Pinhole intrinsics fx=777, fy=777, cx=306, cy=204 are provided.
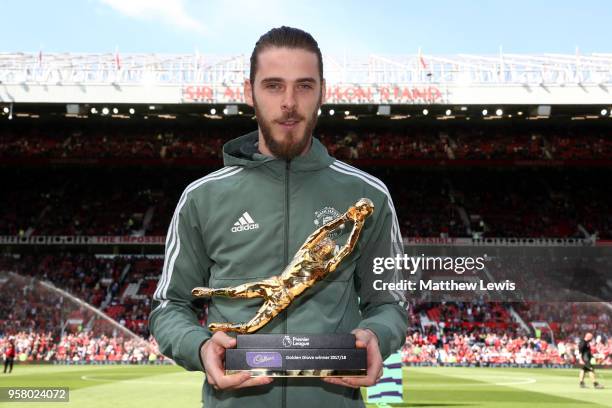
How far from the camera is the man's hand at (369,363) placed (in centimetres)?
239

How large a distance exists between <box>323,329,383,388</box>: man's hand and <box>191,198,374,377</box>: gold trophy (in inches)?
0.9

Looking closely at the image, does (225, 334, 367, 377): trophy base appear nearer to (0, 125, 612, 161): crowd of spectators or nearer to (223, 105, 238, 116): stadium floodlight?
(223, 105, 238, 116): stadium floodlight

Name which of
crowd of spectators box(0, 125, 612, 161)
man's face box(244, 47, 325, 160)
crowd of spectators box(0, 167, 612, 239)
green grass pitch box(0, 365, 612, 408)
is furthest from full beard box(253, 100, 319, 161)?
crowd of spectators box(0, 125, 612, 161)

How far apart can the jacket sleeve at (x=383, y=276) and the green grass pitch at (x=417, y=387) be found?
13181mm

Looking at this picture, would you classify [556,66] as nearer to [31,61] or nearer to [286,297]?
[31,61]

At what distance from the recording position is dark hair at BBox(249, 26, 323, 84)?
2.66 metres

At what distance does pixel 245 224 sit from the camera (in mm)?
2756

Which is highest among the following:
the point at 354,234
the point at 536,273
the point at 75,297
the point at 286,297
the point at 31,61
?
the point at 31,61

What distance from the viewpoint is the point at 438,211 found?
43.4 metres

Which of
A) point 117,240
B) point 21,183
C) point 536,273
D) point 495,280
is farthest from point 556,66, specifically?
point 21,183

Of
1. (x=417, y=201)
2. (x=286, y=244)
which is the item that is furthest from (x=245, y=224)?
(x=417, y=201)

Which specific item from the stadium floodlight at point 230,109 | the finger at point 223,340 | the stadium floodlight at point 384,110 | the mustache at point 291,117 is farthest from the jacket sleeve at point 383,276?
the stadium floodlight at point 384,110

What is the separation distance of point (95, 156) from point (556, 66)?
2500 centimetres

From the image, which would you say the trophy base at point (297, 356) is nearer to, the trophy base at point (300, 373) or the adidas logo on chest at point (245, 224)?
the trophy base at point (300, 373)
